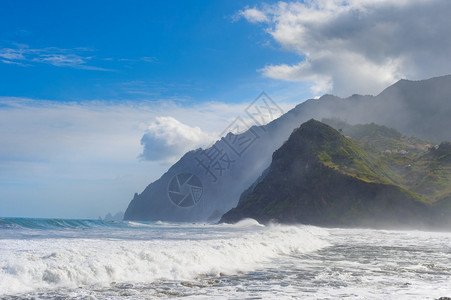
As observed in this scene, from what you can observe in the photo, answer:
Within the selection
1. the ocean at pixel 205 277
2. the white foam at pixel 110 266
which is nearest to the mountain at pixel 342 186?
the ocean at pixel 205 277

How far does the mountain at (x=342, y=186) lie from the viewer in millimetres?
96812

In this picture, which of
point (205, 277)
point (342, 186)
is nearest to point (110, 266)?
point (205, 277)

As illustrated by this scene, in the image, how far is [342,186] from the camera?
110 m

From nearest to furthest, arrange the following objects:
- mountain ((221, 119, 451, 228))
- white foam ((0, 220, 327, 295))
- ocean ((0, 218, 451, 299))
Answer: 1. ocean ((0, 218, 451, 299))
2. white foam ((0, 220, 327, 295))
3. mountain ((221, 119, 451, 228))

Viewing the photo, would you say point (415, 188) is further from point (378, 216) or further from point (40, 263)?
point (40, 263)

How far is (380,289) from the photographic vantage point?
14.0 metres

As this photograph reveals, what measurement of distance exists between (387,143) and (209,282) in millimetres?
181735

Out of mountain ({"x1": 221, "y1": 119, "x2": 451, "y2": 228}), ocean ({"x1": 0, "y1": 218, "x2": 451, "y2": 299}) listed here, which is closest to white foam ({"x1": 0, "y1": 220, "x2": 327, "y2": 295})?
ocean ({"x1": 0, "y1": 218, "x2": 451, "y2": 299})

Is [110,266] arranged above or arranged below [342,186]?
below

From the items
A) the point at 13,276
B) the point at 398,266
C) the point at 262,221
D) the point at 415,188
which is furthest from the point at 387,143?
the point at 13,276

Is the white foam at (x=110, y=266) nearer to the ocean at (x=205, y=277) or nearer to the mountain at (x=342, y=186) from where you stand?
the ocean at (x=205, y=277)

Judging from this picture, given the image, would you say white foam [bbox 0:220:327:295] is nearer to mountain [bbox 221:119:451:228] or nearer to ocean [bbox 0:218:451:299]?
ocean [bbox 0:218:451:299]

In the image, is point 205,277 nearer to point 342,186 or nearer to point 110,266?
point 110,266

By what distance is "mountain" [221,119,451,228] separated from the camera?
96.8m
